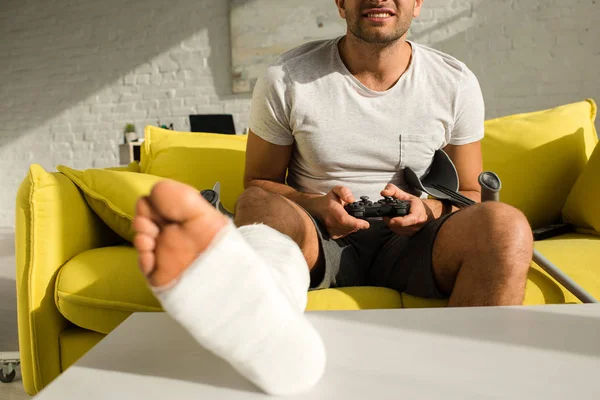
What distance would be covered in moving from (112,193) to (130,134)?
11.0 feet

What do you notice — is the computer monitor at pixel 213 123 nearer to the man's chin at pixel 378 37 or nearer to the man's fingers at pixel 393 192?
the man's chin at pixel 378 37

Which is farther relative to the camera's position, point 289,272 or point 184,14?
point 184,14

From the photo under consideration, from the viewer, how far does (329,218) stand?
108cm

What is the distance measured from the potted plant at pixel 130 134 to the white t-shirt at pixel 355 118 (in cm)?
346

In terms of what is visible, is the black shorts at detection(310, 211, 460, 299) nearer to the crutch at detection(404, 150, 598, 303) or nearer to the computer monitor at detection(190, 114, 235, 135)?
the crutch at detection(404, 150, 598, 303)

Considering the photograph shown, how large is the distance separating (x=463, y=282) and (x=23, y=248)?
1.00 meters

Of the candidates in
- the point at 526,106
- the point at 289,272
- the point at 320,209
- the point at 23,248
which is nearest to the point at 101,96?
the point at 526,106

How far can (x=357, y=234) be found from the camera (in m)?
1.27

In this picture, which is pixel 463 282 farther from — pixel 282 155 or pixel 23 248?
pixel 23 248

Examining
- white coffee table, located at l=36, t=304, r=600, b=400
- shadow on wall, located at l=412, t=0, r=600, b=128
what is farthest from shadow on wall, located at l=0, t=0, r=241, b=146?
white coffee table, located at l=36, t=304, r=600, b=400

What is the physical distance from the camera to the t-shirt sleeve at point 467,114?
1396mm

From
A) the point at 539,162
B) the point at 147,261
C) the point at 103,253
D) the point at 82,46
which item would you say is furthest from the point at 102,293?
the point at 82,46

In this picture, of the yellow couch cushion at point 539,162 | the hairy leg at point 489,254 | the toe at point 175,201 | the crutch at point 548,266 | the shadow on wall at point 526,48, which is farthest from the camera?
the shadow on wall at point 526,48

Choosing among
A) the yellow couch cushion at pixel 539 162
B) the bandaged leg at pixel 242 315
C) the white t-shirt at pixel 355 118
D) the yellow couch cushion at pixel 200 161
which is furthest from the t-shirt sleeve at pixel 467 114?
the bandaged leg at pixel 242 315
